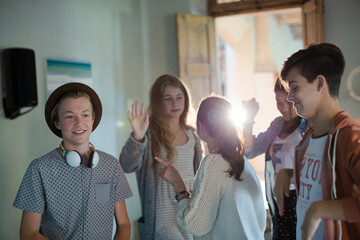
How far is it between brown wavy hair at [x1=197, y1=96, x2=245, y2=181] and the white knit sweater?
5cm

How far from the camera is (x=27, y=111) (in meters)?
2.77

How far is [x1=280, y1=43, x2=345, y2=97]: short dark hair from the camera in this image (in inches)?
52.5

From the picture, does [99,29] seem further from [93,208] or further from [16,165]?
[93,208]

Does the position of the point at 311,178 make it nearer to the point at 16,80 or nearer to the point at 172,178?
the point at 172,178

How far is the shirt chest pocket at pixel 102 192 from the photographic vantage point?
1689 mm

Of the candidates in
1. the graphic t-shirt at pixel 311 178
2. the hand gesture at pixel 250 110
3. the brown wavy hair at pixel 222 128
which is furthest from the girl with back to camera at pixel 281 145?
the graphic t-shirt at pixel 311 178

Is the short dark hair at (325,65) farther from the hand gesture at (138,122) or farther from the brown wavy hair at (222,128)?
the hand gesture at (138,122)

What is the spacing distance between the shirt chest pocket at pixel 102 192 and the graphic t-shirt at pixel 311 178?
909 millimetres

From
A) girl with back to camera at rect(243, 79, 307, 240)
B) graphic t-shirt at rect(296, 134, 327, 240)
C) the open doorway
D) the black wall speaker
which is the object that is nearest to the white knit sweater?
graphic t-shirt at rect(296, 134, 327, 240)

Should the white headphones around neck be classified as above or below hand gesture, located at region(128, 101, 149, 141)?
below

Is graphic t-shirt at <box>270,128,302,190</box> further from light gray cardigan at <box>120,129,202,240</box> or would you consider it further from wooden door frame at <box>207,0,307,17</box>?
wooden door frame at <box>207,0,307,17</box>

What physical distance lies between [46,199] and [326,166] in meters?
1.23

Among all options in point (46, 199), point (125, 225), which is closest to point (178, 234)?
point (125, 225)

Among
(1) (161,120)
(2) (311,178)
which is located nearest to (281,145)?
(1) (161,120)
